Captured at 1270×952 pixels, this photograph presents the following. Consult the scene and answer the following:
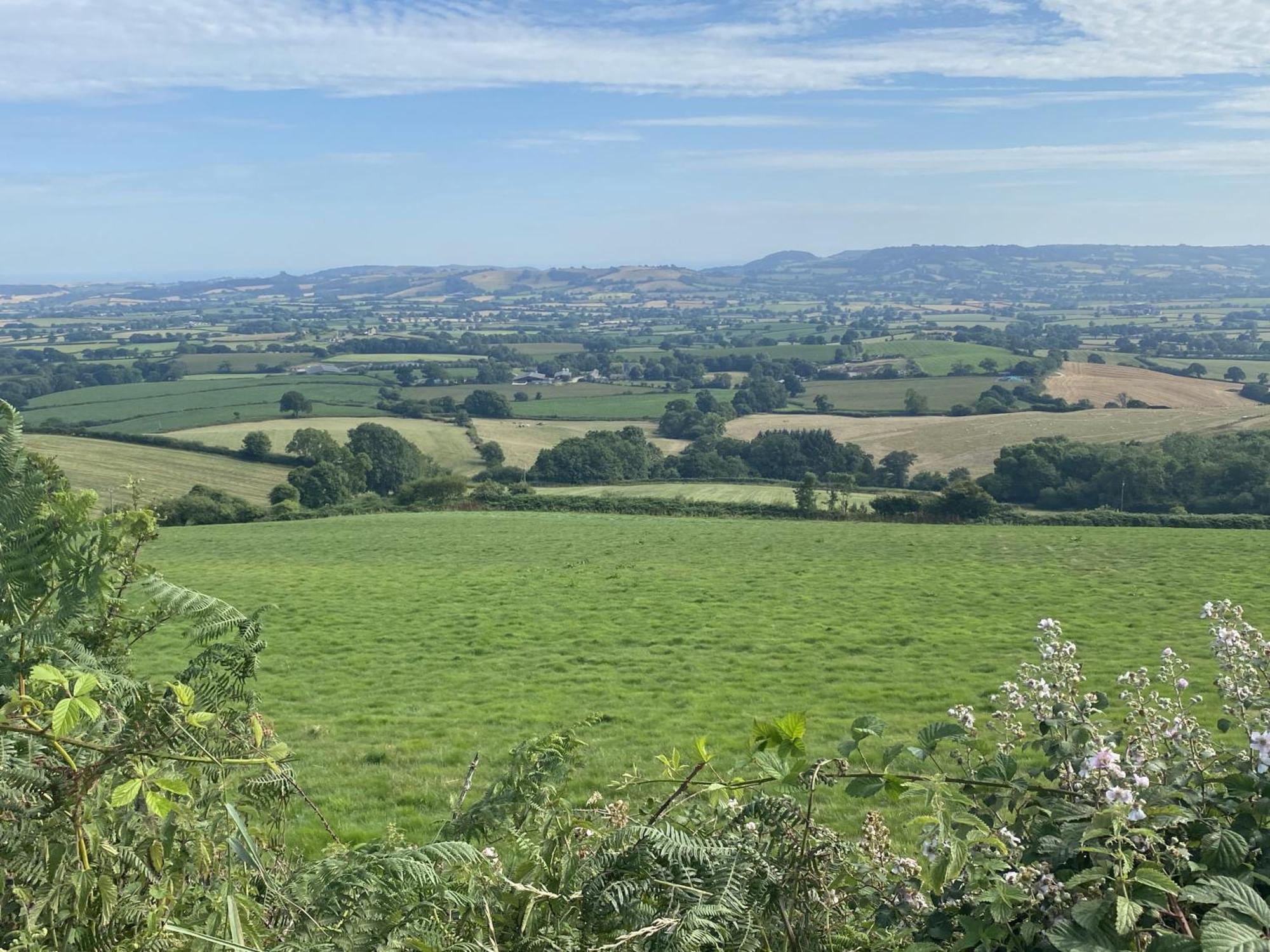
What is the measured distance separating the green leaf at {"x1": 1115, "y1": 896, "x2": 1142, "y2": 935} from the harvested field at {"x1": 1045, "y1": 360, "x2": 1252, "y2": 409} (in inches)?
4144

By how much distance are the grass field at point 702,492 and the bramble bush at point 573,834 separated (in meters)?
52.7

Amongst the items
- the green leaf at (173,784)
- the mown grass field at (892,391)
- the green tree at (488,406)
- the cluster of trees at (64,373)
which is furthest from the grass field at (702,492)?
the cluster of trees at (64,373)

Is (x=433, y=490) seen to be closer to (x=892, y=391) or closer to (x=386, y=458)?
(x=386, y=458)

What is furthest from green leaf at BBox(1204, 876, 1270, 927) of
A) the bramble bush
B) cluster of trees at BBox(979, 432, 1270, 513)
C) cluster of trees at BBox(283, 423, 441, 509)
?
cluster of trees at BBox(283, 423, 441, 509)

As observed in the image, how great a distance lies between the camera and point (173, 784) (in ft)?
5.41

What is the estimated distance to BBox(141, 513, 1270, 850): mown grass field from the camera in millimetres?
11156

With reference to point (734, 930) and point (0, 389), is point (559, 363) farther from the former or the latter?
point (734, 930)

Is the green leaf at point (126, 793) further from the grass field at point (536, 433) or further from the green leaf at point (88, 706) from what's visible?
the grass field at point (536, 433)

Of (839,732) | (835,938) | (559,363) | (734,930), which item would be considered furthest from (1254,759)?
(559,363)

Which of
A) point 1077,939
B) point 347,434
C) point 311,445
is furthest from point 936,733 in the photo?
point 347,434

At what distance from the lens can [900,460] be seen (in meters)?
77.8

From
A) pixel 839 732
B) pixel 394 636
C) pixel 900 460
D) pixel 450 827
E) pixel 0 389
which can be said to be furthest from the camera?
pixel 0 389

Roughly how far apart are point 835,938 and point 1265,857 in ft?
3.06

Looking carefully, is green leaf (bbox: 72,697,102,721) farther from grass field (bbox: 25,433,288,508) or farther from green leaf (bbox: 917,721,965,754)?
grass field (bbox: 25,433,288,508)
